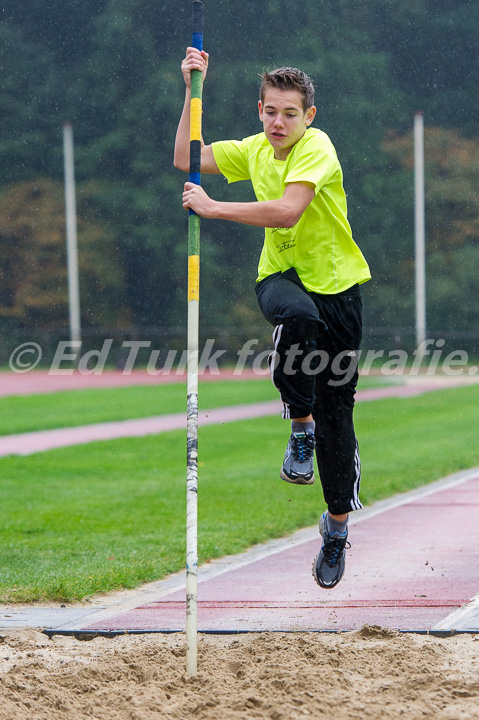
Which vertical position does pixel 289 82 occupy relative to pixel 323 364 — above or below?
Result: above

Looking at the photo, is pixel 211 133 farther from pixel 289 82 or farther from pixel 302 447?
pixel 302 447

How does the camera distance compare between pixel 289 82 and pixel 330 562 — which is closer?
pixel 289 82

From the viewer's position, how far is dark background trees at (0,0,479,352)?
143ft

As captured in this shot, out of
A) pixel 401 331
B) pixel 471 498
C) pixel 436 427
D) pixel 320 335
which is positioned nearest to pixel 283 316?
pixel 320 335

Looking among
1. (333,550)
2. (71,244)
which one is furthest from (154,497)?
(71,244)

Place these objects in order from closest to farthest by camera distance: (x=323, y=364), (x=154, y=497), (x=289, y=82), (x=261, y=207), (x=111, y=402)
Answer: (x=261, y=207)
(x=289, y=82)
(x=323, y=364)
(x=154, y=497)
(x=111, y=402)

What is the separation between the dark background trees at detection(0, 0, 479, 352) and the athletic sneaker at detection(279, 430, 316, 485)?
37.1m

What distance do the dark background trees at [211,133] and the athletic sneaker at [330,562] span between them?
120 ft

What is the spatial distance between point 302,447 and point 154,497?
6.24m

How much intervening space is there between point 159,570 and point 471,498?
14.7 feet

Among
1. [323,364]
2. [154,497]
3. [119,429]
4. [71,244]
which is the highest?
[323,364]

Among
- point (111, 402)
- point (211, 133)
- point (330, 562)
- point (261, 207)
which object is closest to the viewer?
point (261, 207)

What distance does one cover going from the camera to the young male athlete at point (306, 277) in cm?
510

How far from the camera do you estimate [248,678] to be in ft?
14.9
